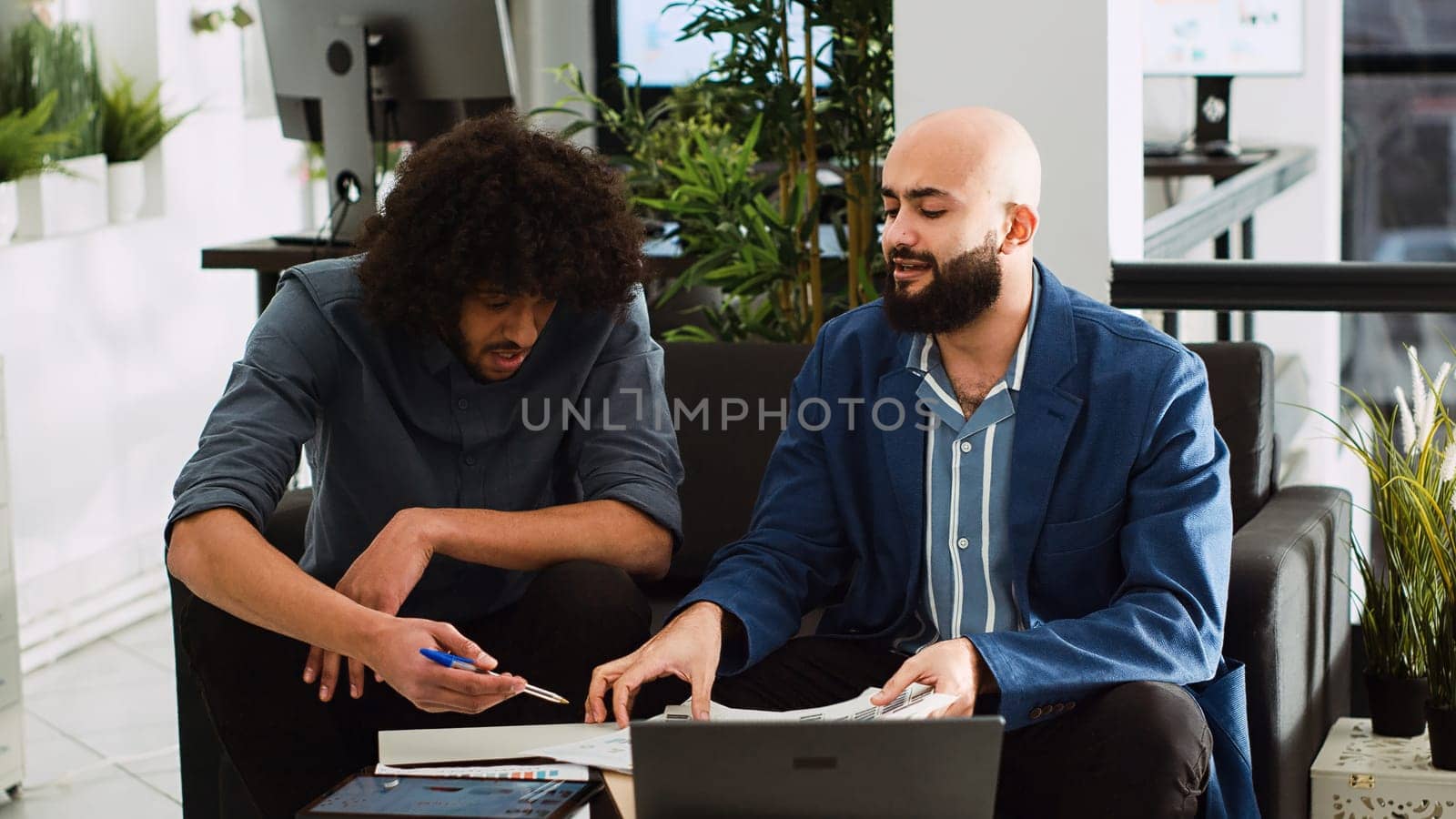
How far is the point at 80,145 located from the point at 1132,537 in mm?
3117

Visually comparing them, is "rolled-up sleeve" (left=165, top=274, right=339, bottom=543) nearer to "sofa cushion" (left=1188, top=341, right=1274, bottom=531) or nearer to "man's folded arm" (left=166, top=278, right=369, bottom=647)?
"man's folded arm" (left=166, top=278, right=369, bottom=647)

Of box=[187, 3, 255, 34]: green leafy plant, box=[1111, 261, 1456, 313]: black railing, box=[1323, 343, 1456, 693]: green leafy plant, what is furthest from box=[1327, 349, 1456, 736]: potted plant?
box=[187, 3, 255, 34]: green leafy plant

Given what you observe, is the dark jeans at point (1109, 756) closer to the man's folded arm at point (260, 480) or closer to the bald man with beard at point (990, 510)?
the bald man with beard at point (990, 510)

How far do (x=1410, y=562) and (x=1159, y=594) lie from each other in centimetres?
68

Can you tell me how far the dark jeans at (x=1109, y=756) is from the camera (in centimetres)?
168

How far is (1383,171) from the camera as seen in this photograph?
6.31 metres

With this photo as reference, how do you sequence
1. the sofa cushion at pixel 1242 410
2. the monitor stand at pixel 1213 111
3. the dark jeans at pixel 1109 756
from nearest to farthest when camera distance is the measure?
the dark jeans at pixel 1109 756 → the sofa cushion at pixel 1242 410 → the monitor stand at pixel 1213 111

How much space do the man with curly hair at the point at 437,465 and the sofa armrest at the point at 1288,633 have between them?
692mm

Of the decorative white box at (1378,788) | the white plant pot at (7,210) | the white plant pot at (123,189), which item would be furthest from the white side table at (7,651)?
the decorative white box at (1378,788)

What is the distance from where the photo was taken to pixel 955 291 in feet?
6.49

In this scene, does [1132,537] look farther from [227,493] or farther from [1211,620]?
[227,493]

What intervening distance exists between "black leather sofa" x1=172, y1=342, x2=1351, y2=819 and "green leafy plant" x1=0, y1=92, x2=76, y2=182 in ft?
5.27

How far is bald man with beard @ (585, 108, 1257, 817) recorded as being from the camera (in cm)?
180

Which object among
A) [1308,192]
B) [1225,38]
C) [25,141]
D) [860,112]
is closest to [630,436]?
[860,112]
